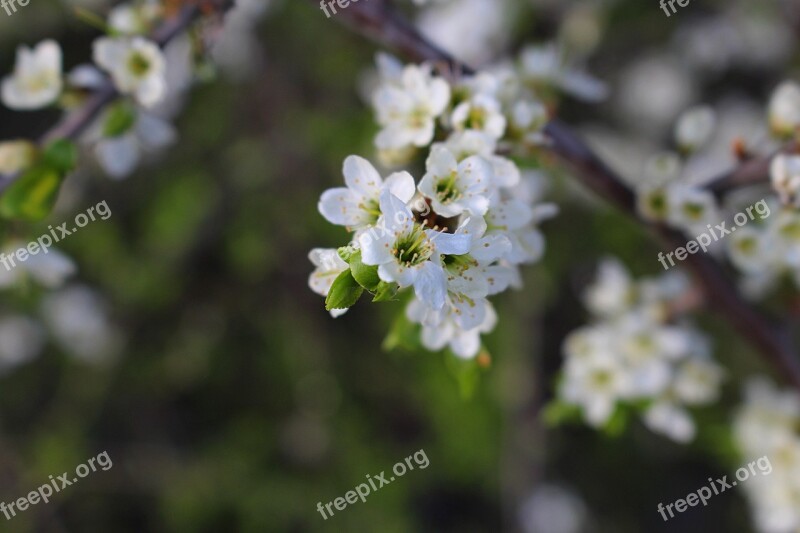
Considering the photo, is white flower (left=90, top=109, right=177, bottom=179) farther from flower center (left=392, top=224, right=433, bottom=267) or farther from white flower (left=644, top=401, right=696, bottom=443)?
white flower (left=644, top=401, right=696, bottom=443)

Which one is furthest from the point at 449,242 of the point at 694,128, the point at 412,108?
the point at 694,128

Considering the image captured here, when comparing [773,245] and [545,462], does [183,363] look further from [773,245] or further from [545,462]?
[773,245]

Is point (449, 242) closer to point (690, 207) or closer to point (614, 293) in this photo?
point (690, 207)

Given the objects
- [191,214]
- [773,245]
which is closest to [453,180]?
[773,245]

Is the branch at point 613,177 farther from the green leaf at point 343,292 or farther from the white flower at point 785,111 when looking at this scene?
the green leaf at point 343,292

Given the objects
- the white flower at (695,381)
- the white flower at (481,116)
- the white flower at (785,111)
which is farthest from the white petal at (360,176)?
the white flower at (695,381)

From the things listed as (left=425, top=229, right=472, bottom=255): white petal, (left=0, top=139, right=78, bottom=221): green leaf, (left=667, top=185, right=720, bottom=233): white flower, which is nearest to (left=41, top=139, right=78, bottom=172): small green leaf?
(left=0, top=139, right=78, bottom=221): green leaf
